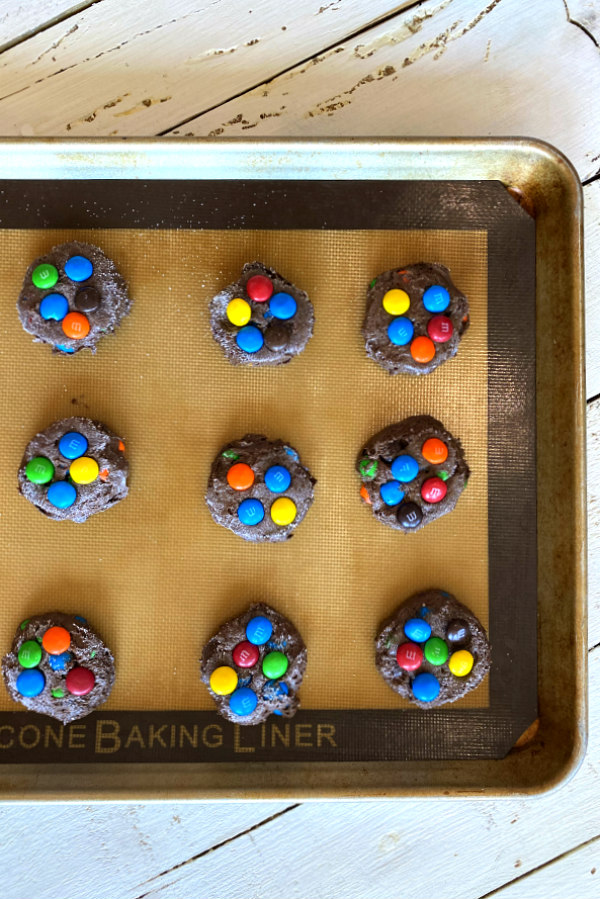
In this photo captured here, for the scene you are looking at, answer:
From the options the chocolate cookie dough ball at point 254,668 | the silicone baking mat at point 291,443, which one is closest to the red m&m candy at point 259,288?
the silicone baking mat at point 291,443

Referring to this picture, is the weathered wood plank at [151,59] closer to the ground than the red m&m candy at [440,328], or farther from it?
farther from it

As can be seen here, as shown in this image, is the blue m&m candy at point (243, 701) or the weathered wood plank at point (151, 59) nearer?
the blue m&m candy at point (243, 701)

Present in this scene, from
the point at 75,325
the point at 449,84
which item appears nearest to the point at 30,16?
the point at 75,325

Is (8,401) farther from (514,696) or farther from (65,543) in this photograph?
(514,696)

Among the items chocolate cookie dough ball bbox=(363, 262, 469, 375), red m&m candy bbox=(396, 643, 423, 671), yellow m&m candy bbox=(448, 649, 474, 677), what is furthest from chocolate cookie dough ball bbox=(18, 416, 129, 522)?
yellow m&m candy bbox=(448, 649, 474, 677)

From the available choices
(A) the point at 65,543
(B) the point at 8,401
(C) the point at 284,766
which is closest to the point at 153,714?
(C) the point at 284,766

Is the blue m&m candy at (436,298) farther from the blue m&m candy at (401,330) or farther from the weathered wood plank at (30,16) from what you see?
the weathered wood plank at (30,16)
